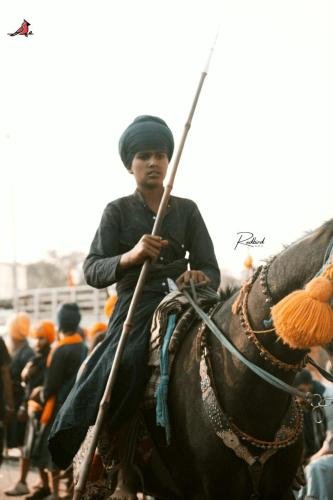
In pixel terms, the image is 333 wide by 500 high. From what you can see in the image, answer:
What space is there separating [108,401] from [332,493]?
3.66 m

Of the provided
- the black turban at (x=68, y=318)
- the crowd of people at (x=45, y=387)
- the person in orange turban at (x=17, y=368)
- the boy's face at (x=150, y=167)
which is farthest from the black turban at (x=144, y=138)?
the person in orange turban at (x=17, y=368)

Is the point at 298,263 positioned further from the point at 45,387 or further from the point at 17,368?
the point at 17,368

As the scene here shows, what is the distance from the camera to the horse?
16.1 ft

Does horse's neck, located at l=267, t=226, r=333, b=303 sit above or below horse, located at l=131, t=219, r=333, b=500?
above

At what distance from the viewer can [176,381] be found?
5.45m

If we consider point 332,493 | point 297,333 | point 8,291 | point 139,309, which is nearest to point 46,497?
point 332,493

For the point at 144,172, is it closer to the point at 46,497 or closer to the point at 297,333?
the point at 297,333

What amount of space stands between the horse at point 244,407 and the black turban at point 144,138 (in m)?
1.35

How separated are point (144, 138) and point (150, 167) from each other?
197mm

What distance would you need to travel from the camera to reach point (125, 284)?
20.0 ft

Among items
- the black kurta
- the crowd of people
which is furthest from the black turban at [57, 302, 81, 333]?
the black kurta

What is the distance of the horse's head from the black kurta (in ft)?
3.89

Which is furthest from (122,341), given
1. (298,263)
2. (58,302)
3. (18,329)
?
(58,302)

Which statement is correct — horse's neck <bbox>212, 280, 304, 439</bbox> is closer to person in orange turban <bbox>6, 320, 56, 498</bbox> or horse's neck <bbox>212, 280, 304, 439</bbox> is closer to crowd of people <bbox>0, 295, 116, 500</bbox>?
crowd of people <bbox>0, 295, 116, 500</bbox>
